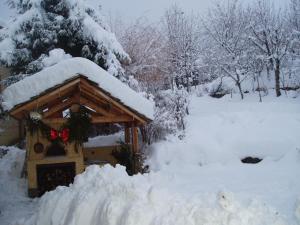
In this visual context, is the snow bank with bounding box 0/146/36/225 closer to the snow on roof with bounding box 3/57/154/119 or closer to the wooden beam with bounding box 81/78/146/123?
the snow on roof with bounding box 3/57/154/119

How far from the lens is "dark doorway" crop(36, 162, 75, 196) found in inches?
403

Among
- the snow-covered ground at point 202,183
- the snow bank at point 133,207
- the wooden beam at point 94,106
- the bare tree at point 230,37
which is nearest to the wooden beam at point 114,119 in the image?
the wooden beam at point 94,106

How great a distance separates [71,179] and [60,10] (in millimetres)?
8161

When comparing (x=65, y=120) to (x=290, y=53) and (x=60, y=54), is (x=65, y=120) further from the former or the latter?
(x=290, y=53)

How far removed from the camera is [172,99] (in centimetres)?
1416

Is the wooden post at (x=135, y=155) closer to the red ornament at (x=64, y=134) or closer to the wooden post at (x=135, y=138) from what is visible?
the wooden post at (x=135, y=138)

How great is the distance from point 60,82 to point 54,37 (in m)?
6.42

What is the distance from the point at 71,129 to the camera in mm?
10125

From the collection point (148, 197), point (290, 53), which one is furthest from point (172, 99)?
point (290, 53)

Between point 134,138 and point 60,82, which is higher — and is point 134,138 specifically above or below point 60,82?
below

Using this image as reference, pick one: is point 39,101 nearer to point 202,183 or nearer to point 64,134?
point 64,134

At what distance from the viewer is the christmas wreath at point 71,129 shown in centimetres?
1005

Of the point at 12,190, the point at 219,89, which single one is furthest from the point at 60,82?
the point at 219,89

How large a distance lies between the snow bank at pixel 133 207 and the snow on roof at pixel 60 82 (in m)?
2.98
